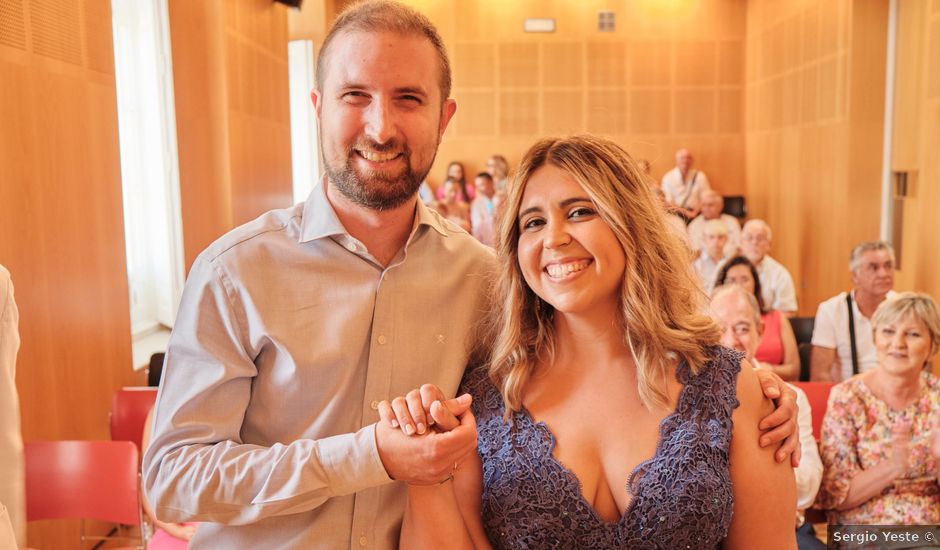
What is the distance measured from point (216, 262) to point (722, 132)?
1328 cm

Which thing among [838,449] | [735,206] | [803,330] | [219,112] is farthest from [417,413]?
[735,206]

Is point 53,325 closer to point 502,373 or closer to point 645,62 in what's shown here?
point 502,373

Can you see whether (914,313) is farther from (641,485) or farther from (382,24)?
(382,24)

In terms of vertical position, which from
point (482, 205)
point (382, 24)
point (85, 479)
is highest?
point (382, 24)

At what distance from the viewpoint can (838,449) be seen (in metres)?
3.46

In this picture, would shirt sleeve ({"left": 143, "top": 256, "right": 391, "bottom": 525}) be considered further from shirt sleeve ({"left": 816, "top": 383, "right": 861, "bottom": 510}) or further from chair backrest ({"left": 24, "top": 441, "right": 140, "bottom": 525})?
shirt sleeve ({"left": 816, "top": 383, "right": 861, "bottom": 510})

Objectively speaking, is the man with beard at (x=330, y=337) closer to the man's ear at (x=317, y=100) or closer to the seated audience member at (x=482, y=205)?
the man's ear at (x=317, y=100)

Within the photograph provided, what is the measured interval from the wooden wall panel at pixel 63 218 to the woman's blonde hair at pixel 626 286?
9.44 ft

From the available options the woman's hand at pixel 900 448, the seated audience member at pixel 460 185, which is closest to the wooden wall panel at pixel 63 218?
the woman's hand at pixel 900 448

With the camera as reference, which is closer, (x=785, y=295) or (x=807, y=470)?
(x=807, y=470)

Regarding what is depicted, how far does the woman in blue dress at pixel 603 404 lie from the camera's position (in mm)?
1907

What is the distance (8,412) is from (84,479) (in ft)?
5.18

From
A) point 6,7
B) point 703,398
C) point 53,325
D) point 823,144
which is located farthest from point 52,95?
point 823,144

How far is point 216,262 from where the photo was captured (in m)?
1.89
